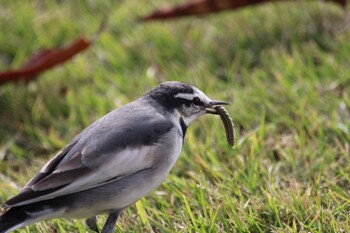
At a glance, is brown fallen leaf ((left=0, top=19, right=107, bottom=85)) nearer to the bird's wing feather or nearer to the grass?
the grass

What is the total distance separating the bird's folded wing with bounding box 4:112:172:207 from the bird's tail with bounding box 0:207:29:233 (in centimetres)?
8

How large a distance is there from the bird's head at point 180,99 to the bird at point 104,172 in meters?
0.13

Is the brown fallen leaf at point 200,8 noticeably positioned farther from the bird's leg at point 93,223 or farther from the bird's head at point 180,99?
the bird's leg at point 93,223

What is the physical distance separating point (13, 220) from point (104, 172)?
1.69 feet

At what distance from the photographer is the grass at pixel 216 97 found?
173 inches

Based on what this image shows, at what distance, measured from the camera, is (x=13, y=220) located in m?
3.94

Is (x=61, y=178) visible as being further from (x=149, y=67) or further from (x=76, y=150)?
(x=149, y=67)

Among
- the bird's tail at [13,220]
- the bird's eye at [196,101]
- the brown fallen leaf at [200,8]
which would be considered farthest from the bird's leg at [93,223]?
the brown fallen leaf at [200,8]

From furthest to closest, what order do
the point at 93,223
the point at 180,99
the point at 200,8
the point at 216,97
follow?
1. the point at 200,8
2. the point at 216,97
3. the point at 180,99
4. the point at 93,223

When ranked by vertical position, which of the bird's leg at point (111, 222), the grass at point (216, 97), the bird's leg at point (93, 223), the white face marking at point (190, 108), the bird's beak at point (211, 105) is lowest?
the grass at point (216, 97)

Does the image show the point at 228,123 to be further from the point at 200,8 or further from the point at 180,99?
the point at 200,8

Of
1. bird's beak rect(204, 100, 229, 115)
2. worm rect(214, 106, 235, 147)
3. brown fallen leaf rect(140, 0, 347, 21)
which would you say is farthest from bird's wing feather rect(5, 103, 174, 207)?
brown fallen leaf rect(140, 0, 347, 21)

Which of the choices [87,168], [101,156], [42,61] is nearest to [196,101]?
[101,156]

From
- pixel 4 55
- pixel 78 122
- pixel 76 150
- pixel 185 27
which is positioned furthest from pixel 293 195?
pixel 4 55
